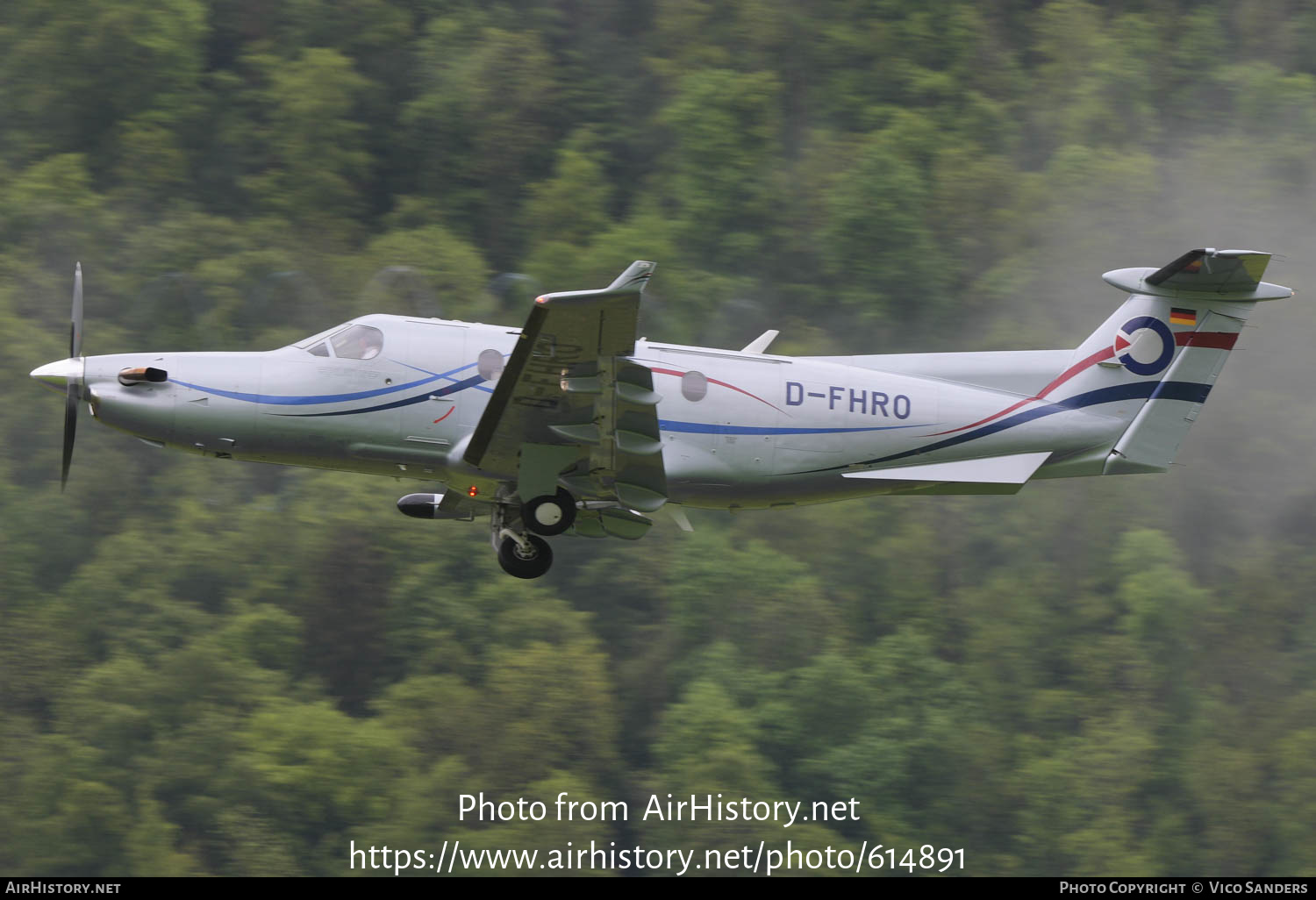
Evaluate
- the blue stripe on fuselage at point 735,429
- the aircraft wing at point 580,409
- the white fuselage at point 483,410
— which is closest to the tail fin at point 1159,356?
the white fuselage at point 483,410

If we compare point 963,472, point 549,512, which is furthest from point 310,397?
point 963,472

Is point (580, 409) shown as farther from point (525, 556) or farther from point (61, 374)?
point (61, 374)

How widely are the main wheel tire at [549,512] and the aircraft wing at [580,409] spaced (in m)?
0.13

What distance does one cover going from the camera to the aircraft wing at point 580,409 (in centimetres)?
1389

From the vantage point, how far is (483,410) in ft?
52.2

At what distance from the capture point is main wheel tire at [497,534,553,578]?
16781 mm

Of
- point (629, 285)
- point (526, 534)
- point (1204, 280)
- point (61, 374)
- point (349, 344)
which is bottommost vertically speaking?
point (526, 534)

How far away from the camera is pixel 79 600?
34.4 m

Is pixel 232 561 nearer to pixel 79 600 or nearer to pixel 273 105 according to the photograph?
pixel 79 600

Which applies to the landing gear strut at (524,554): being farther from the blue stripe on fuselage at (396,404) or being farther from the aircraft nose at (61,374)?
the aircraft nose at (61,374)

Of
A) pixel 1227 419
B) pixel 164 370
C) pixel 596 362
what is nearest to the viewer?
pixel 596 362

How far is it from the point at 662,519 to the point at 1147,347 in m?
14.8

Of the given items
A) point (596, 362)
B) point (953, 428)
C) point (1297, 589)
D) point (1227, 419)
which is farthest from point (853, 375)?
point (1227, 419)

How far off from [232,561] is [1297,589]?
2635cm
